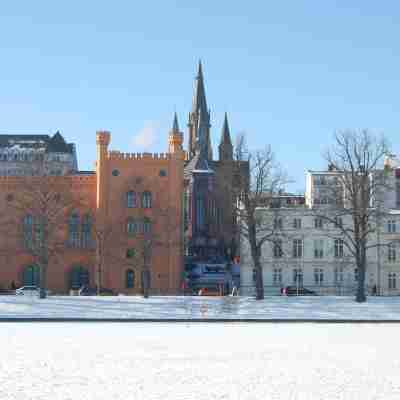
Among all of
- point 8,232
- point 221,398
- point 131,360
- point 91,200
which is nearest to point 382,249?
point 91,200

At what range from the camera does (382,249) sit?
85.4m

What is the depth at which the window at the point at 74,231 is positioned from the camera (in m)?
89.6

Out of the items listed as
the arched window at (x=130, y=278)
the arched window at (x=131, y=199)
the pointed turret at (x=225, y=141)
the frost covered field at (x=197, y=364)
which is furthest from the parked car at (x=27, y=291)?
the pointed turret at (x=225, y=141)

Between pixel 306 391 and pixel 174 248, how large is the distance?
221 feet

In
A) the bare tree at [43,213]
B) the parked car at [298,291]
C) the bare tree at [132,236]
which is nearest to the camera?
the bare tree at [43,213]

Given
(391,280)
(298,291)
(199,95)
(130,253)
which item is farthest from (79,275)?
(199,95)

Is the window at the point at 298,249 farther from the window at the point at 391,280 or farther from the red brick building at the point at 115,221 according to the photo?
the red brick building at the point at 115,221

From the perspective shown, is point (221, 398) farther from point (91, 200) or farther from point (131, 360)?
point (91, 200)

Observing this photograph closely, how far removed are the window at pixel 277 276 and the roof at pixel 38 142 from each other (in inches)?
2359

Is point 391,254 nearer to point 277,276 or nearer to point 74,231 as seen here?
point 277,276

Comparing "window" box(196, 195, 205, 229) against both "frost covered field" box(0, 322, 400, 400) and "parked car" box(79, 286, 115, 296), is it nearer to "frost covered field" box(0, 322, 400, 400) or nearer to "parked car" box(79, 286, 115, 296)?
"parked car" box(79, 286, 115, 296)

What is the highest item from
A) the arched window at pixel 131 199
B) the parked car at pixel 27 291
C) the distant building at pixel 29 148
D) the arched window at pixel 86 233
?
the distant building at pixel 29 148

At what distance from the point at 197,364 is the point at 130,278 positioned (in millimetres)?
62048

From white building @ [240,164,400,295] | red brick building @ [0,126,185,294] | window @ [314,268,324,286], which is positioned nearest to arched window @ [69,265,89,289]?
red brick building @ [0,126,185,294]
